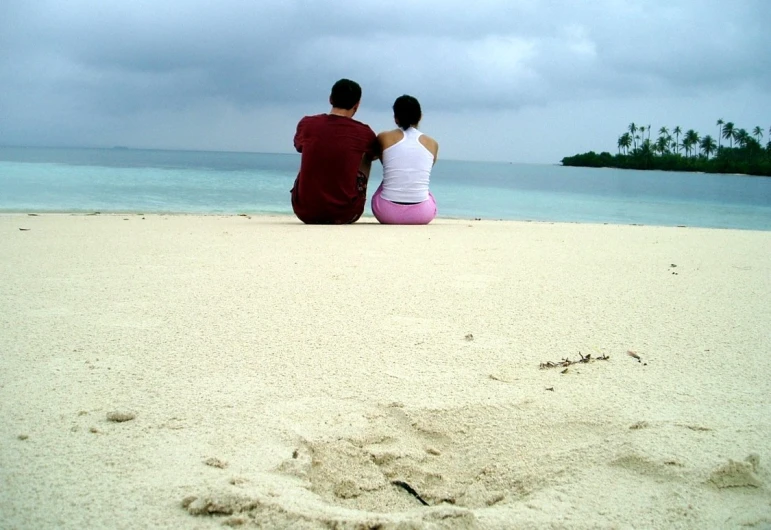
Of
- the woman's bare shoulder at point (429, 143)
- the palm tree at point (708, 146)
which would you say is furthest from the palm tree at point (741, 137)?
the woman's bare shoulder at point (429, 143)

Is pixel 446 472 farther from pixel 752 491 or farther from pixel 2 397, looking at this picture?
pixel 2 397

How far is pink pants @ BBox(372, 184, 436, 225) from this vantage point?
5.84 metres

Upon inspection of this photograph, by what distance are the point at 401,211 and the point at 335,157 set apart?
2.95 feet

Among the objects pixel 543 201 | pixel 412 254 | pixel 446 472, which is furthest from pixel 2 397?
pixel 543 201

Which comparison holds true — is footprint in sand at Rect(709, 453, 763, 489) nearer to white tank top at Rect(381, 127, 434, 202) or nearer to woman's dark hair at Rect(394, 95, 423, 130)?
white tank top at Rect(381, 127, 434, 202)

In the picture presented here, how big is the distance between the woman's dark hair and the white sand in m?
2.82

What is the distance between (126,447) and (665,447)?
1237 millimetres

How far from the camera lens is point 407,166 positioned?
5.59 meters

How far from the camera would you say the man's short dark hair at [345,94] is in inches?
213

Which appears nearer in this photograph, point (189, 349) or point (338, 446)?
point (338, 446)

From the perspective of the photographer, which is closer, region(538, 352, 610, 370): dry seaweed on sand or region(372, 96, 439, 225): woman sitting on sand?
region(538, 352, 610, 370): dry seaweed on sand

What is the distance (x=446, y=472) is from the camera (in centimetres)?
136

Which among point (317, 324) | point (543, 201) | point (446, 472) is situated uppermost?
point (543, 201)

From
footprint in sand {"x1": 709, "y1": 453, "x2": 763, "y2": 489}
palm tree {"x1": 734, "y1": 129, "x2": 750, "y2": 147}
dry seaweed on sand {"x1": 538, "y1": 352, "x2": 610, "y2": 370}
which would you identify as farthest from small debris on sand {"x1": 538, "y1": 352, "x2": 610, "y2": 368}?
palm tree {"x1": 734, "y1": 129, "x2": 750, "y2": 147}
